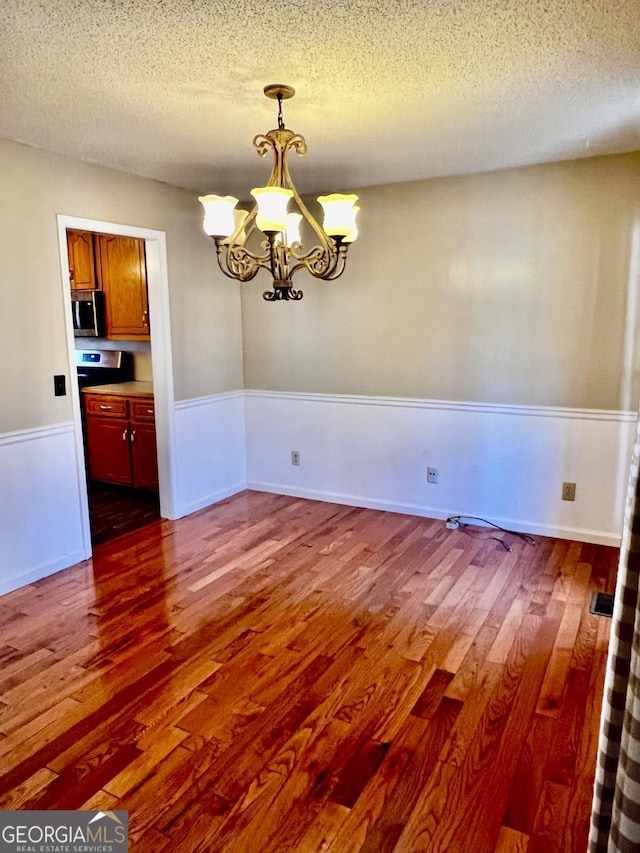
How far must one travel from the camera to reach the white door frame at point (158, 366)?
332 centimetres

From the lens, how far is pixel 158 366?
398cm

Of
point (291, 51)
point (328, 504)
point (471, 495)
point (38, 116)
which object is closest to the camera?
point (291, 51)

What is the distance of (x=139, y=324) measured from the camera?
14.7ft

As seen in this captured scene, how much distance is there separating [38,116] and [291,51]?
4.29ft

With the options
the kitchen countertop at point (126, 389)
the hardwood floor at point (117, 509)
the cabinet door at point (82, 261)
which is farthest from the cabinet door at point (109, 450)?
the cabinet door at point (82, 261)

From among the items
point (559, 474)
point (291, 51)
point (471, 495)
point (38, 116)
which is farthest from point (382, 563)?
point (38, 116)

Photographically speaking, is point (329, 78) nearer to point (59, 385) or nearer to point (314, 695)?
point (59, 385)

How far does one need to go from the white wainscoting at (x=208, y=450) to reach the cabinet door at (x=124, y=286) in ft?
2.66

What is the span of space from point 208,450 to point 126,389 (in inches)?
38.3

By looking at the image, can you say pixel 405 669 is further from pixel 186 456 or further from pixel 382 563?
pixel 186 456

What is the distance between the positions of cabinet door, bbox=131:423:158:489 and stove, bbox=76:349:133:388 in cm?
73

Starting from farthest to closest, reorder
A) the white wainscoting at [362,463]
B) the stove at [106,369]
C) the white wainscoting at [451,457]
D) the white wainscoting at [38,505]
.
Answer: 1. the stove at [106,369]
2. the white wainscoting at [451,457]
3. the white wainscoting at [362,463]
4. the white wainscoting at [38,505]

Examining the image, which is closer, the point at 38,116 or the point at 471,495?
the point at 38,116

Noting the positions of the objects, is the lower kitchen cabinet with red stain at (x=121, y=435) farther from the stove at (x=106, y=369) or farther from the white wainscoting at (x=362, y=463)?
the white wainscoting at (x=362, y=463)
